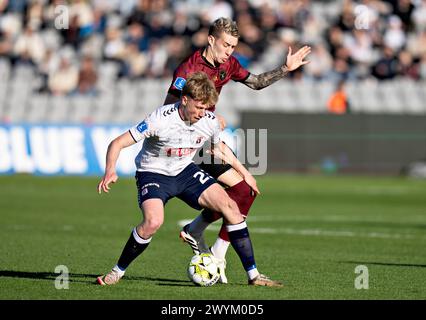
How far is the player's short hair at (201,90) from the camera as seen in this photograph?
895 cm

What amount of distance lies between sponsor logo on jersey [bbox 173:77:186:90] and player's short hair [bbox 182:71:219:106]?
0.71 m

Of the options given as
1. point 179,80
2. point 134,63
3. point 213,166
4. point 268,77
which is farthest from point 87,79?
point 179,80

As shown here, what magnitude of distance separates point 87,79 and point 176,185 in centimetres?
1930

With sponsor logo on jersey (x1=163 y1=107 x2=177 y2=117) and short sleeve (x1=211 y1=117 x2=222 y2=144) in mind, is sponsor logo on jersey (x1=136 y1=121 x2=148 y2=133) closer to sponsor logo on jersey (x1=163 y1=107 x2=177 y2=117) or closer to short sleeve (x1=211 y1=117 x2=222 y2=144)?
sponsor logo on jersey (x1=163 y1=107 x2=177 y2=117)

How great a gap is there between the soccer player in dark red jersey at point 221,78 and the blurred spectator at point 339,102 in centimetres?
Result: 1698

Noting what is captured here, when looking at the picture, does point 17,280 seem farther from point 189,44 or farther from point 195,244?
point 189,44

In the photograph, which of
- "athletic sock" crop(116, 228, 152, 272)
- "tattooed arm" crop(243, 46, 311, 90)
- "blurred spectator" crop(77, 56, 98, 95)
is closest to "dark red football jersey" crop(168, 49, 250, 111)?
"tattooed arm" crop(243, 46, 311, 90)

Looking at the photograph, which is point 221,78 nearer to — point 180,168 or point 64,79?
point 180,168

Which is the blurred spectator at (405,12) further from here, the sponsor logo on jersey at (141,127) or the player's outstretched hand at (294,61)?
the sponsor logo on jersey at (141,127)

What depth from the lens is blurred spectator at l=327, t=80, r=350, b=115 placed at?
89.6ft

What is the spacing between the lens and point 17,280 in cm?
955

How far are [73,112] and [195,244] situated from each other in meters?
18.2

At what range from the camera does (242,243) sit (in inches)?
372
